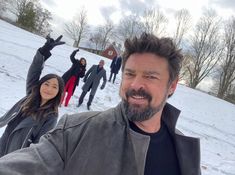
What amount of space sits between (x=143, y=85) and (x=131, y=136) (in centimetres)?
34

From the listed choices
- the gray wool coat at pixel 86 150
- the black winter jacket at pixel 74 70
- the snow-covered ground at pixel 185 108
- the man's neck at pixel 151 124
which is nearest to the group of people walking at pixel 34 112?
the man's neck at pixel 151 124

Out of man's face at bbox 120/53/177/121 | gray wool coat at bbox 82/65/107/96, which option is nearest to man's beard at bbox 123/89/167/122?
man's face at bbox 120/53/177/121

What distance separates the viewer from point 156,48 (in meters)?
1.92

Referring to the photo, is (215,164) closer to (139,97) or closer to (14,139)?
(14,139)

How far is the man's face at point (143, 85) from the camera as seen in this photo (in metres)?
1.81

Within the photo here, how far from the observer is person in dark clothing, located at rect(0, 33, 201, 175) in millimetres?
1421

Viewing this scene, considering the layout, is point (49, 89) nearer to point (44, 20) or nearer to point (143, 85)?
point (143, 85)

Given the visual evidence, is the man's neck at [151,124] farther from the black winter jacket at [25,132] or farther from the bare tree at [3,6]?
the bare tree at [3,6]

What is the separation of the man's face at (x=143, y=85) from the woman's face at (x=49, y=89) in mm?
1672

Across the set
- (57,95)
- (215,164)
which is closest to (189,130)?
(215,164)

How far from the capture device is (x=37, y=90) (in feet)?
11.4

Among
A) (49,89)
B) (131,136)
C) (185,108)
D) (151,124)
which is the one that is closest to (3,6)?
(185,108)

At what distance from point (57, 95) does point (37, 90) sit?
23 centimetres

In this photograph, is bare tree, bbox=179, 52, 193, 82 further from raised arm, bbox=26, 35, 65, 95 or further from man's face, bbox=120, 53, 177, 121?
man's face, bbox=120, 53, 177, 121
